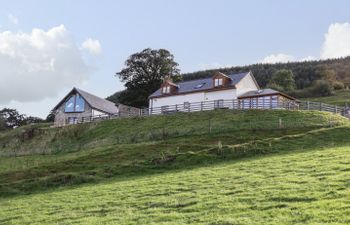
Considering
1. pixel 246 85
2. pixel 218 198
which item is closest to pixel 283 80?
pixel 246 85

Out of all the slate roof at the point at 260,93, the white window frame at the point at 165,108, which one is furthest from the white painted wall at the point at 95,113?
the slate roof at the point at 260,93

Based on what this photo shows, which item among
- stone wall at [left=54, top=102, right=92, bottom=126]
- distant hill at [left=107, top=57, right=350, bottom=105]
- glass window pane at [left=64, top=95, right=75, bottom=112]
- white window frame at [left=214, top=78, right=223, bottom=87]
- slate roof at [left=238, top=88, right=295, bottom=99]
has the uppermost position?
distant hill at [left=107, top=57, right=350, bottom=105]

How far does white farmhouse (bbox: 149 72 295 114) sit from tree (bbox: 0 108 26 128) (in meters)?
54.1

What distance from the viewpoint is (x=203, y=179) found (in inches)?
923

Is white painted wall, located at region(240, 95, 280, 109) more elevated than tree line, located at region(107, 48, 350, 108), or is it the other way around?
tree line, located at region(107, 48, 350, 108)

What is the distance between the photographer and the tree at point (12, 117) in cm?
11616

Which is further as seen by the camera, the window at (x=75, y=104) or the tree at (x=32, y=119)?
the tree at (x=32, y=119)

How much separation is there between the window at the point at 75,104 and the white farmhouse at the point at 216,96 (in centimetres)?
1138

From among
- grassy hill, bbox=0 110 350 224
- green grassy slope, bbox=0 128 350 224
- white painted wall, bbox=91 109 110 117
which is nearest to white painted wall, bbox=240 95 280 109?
grassy hill, bbox=0 110 350 224

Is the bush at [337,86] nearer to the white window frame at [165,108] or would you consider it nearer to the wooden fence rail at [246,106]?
the wooden fence rail at [246,106]

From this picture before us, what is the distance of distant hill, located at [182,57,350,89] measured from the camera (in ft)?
440

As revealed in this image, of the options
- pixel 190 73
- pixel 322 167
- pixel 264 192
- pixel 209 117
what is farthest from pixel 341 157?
pixel 190 73

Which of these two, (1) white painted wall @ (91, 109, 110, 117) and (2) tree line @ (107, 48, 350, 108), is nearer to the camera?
(1) white painted wall @ (91, 109, 110, 117)

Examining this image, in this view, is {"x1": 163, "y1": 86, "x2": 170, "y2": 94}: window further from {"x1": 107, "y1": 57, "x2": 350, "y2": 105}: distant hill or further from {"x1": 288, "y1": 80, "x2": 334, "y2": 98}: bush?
{"x1": 288, "y1": 80, "x2": 334, "y2": 98}: bush
